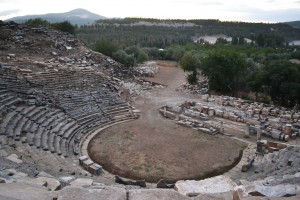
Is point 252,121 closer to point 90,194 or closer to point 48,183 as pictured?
point 48,183

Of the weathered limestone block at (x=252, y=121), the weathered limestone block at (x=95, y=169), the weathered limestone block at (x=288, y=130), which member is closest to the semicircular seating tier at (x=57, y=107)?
the weathered limestone block at (x=95, y=169)

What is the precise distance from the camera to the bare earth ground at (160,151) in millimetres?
15898

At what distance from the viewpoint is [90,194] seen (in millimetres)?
6125

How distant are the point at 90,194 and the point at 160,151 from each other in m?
12.2

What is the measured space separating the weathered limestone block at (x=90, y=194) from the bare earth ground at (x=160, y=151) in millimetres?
8923

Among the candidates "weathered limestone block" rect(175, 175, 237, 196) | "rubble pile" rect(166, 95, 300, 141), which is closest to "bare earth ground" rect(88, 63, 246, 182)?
"rubble pile" rect(166, 95, 300, 141)

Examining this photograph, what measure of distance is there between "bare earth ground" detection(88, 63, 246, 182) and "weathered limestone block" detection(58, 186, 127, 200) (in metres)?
8.92

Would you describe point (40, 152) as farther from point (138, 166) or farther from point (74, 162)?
point (138, 166)

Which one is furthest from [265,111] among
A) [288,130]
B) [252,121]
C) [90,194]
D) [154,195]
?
[90,194]

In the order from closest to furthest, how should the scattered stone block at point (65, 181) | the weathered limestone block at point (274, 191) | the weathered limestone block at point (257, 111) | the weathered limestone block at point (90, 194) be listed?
the weathered limestone block at point (90, 194)
the weathered limestone block at point (274, 191)
the scattered stone block at point (65, 181)
the weathered limestone block at point (257, 111)

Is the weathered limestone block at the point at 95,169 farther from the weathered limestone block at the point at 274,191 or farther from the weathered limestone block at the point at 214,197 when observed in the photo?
the weathered limestone block at the point at 214,197

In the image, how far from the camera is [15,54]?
93.1ft

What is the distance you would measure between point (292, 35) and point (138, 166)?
129072 mm

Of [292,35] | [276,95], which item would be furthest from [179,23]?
[276,95]
